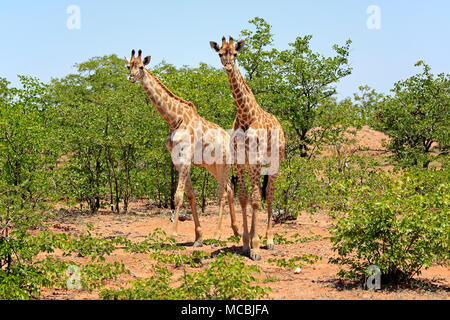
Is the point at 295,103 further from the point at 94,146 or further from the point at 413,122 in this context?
the point at 94,146

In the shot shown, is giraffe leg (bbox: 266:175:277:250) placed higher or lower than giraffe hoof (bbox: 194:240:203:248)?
higher

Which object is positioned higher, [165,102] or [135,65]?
[135,65]

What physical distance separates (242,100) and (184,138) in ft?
7.47

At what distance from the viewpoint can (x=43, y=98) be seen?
16281mm

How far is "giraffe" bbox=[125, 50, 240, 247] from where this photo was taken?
1134 centimetres

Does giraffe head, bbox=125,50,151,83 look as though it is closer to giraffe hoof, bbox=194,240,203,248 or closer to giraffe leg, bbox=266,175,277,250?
giraffe leg, bbox=266,175,277,250

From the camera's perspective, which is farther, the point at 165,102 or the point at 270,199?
the point at 165,102

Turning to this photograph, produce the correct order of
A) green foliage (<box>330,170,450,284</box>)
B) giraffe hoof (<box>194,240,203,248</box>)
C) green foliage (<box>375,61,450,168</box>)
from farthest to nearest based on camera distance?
green foliage (<box>375,61,450,168</box>), giraffe hoof (<box>194,240,203,248</box>), green foliage (<box>330,170,450,284</box>)

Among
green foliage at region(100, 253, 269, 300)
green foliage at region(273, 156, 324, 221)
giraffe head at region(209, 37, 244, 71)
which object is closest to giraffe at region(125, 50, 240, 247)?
giraffe head at region(209, 37, 244, 71)

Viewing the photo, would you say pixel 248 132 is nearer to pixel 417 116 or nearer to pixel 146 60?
pixel 146 60

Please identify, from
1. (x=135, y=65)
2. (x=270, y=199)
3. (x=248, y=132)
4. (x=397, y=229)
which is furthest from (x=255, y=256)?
(x=135, y=65)

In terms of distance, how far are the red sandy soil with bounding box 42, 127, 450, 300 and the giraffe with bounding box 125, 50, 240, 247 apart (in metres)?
1.28

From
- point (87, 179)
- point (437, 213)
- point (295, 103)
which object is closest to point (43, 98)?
point (87, 179)

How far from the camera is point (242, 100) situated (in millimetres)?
10000
